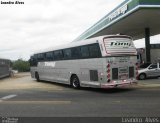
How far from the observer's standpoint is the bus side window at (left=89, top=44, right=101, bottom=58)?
1714cm

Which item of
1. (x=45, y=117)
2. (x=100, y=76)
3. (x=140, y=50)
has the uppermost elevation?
(x=140, y=50)

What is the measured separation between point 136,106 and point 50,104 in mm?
3699

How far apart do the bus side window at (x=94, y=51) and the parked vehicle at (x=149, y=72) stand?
9906 millimetres

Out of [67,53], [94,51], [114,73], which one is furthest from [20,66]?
[114,73]

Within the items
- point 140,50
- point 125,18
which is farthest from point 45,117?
point 140,50

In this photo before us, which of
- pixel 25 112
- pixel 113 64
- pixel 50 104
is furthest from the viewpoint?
pixel 113 64

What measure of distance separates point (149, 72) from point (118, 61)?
1038cm

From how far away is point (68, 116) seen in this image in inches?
398

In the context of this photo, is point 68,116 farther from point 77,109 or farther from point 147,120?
point 147,120

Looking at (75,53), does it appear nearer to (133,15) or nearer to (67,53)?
(67,53)

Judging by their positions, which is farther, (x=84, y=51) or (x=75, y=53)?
(x=75, y=53)

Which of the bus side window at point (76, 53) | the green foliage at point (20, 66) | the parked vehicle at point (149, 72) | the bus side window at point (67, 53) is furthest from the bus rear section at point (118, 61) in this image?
the green foliage at point (20, 66)

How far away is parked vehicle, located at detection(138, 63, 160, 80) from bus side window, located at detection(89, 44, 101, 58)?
991cm

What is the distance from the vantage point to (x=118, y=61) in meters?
17.1
